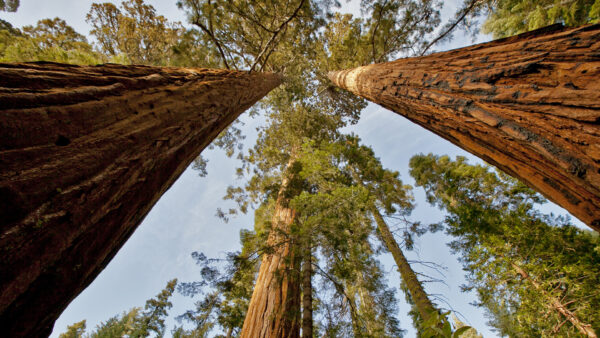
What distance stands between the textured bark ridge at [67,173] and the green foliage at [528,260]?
8.13 meters

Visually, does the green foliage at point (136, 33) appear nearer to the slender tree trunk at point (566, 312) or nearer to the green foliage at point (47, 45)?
the green foliage at point (47, 45)

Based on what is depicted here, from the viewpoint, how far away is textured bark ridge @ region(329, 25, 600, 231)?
3.45 ft

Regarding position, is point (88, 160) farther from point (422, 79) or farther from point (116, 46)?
point (116, 46)

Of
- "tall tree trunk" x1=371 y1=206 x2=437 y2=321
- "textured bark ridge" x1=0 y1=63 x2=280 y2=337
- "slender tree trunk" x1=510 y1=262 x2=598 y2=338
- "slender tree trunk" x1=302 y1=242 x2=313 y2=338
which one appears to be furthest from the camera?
"slender tree trunk" x1=510 y1=262 x2=598 y2=338

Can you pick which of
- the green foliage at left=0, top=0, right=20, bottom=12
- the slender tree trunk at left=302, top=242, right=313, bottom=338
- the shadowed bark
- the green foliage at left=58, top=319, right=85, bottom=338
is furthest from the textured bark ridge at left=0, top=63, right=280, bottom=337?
the green foliage at left=58, top=319, right=85, bottom=338

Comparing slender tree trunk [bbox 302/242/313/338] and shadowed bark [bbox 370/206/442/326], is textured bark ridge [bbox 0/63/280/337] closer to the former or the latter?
slender tree trunk [bbox 302/242/313/338]

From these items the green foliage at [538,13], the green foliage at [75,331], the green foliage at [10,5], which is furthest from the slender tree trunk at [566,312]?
the green foliage at [75,331]

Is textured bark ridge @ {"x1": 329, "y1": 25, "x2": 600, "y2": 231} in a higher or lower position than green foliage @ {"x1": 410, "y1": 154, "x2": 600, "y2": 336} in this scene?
lower

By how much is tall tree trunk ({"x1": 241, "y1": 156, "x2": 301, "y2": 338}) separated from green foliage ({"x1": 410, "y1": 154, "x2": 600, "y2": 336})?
18.9 ft

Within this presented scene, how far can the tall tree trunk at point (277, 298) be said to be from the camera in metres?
3.43

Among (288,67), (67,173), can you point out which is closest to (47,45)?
(288,67)

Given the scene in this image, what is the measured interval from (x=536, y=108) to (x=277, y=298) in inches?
160

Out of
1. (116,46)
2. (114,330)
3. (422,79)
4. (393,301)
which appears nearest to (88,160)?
(422,79)

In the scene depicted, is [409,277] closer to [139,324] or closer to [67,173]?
[67,173]
